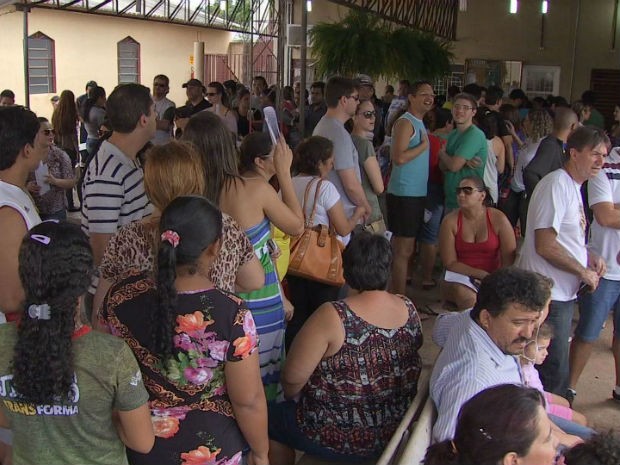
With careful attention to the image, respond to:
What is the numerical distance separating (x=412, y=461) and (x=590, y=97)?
8.15 meters

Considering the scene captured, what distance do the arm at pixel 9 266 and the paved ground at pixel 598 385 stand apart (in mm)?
2819

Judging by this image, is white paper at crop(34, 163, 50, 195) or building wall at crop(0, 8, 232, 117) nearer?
white paper at crop(34, 163, 50, 195)

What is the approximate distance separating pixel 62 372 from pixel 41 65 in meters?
16.9

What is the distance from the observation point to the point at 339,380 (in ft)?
8.61

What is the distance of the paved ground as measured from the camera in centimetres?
404

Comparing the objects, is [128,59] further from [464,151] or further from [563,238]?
[563,238]

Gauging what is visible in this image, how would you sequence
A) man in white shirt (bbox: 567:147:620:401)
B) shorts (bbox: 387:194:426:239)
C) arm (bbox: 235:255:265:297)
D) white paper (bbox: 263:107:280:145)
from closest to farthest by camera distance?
arm (bbox: 235:255:265:297)
white paper (bbox: 263:107:280:145)
man in white shirt (bbox: 567:147:620:401)
shorts (bbox: 387:194:426:239)

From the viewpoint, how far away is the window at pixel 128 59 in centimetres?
1902

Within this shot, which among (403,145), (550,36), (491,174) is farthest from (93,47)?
(403,145)

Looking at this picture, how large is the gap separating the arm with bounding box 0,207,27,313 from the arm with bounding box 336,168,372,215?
2357mm

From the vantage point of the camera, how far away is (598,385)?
14.5 ft

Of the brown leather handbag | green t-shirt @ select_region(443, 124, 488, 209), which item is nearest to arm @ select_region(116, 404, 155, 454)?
the brown leather handbag

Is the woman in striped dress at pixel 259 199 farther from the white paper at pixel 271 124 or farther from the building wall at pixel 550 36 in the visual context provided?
the building wall at pixel 550 36

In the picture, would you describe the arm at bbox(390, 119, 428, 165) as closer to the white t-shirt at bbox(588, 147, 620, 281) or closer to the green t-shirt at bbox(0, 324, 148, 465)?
the white t-shirt at bbox(588, 147, 620, 281)
